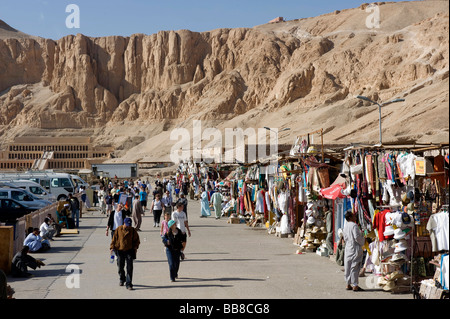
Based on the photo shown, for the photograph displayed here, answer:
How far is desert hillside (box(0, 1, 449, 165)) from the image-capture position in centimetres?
8401

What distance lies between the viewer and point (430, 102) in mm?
65750

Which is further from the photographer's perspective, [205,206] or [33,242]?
[205,206]

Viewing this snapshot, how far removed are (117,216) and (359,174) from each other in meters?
5.54

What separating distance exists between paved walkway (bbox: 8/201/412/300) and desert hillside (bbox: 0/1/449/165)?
51103mm

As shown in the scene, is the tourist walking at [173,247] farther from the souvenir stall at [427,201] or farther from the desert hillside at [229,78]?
the desert hillside at [229,78]

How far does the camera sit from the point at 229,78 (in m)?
117

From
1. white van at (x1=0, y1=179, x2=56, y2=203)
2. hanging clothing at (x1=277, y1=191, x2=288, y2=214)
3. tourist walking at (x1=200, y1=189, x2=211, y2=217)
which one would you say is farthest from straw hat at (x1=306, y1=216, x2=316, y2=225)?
white van at (x1=0, y1=179, x2=56, y2=203)

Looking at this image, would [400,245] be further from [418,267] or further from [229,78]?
[229,78]

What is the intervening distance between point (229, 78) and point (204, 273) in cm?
10605

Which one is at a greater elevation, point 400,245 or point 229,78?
point 229,78

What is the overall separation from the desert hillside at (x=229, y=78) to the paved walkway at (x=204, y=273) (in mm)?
51103

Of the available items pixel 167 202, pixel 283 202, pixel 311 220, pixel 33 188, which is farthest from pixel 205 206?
pixel 311 220

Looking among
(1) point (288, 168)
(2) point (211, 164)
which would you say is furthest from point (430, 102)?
(1) point (288, 168)
